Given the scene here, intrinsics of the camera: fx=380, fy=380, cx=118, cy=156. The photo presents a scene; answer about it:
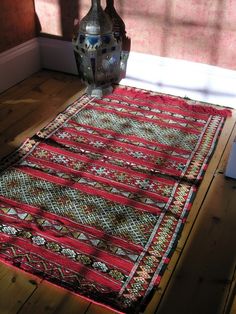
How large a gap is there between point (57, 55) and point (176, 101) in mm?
1110

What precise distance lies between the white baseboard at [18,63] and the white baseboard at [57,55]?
6 centimetres

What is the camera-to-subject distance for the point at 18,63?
299 centimetres

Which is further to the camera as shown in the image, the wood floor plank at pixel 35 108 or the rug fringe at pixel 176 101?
the rug fringe at pixel 176 101

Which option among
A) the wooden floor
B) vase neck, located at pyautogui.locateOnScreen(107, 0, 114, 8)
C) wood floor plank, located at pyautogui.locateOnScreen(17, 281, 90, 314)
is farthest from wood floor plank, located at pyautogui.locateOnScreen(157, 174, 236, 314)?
vase neck, located at pyautogui.locateOnScreen(107, 0, 114, 8)

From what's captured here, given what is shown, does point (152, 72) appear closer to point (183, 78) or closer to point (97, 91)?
point (183, 78)

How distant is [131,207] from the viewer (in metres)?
1.81

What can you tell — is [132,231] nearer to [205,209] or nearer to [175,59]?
[205,209]

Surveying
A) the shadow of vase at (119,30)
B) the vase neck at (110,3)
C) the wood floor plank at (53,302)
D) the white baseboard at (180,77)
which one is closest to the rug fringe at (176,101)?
the white baseboard at (180,77)

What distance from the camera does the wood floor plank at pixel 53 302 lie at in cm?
136

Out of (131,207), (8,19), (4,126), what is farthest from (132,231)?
(8,19)

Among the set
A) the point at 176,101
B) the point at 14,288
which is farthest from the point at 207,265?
the point at 176,101

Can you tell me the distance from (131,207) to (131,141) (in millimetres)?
613

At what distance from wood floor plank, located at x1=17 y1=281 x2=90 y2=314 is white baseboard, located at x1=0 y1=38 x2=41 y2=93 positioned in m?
1.89

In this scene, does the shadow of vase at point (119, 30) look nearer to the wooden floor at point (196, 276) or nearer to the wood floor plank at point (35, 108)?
the wood floor plank at point (35, 108)
